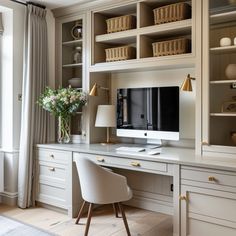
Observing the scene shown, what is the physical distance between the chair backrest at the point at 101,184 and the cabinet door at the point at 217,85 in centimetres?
84

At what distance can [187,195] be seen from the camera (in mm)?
2410

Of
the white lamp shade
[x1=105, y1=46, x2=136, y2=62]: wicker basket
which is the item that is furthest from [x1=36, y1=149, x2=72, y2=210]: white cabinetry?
[x1=105, y1=46, x2=136, y2=62]: wicker basket

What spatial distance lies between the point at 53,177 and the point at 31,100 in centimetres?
95

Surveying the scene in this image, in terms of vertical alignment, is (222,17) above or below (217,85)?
above

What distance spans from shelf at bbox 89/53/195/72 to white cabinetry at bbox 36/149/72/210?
1.07m

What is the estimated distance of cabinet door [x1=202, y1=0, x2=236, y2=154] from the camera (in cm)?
257

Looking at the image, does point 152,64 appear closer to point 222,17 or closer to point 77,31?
point 222,17

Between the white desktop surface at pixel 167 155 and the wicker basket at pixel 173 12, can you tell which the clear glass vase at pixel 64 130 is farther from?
the wicker basket at pixel 173 12

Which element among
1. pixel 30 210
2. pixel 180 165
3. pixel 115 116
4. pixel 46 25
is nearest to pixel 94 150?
pixel 115 116

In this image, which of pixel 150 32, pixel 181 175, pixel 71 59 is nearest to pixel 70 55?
pixel 71 59

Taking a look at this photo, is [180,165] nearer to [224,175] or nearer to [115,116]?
[224,175]

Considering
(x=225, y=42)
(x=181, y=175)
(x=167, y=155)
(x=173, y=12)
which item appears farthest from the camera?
(x=173, y=12)

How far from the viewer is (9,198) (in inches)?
141

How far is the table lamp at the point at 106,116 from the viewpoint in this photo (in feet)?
11.2
